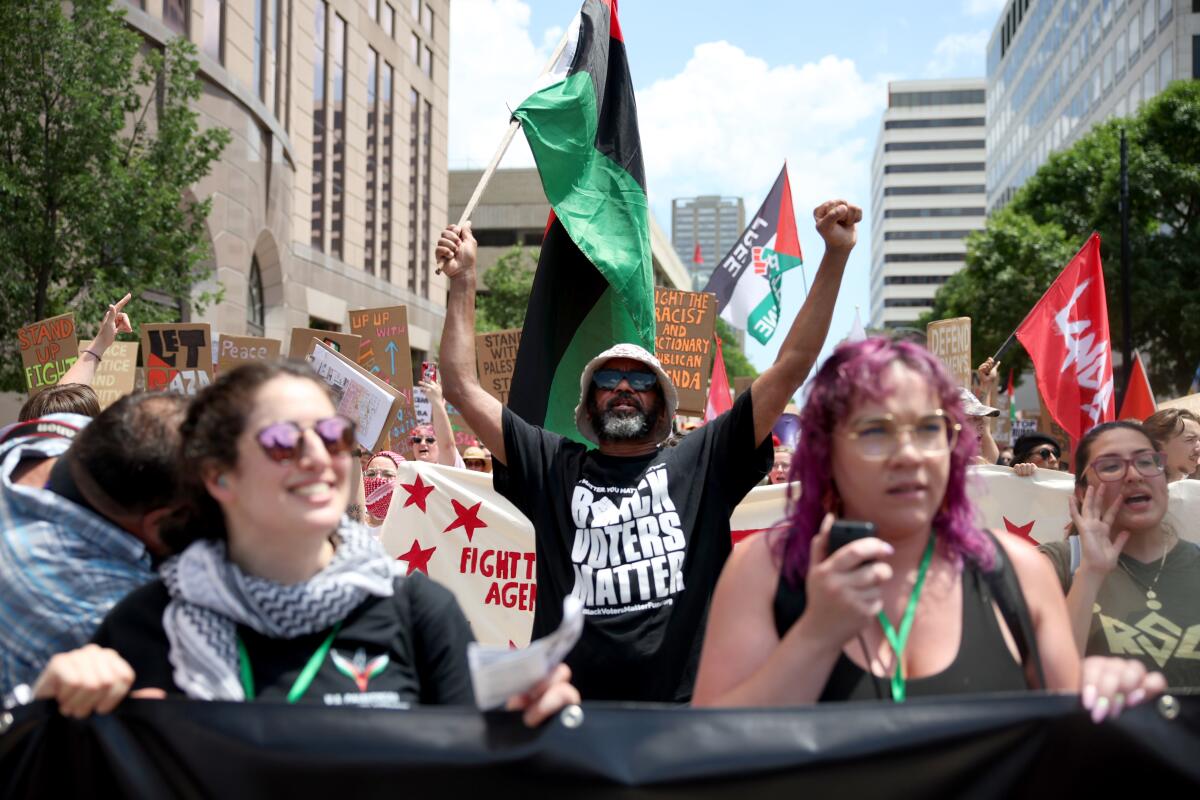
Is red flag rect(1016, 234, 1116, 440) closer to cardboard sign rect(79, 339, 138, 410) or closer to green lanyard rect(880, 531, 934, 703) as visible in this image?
green lanyard rect(880, 531, 934, 703)

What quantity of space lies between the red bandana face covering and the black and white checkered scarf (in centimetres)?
458

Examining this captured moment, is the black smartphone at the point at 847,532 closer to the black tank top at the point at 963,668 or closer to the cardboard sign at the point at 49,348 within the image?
the black tank top at the point at 963,668

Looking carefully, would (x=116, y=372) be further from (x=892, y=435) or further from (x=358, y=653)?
(x=892, y=435)

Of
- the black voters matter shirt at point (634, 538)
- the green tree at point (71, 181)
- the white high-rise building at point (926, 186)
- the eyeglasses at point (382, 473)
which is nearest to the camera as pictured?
the black voters matter shirt at point (634, 538)

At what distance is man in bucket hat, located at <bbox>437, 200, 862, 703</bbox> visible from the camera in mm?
3320

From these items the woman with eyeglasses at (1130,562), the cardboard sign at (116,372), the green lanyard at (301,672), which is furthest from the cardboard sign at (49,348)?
the woman with eyeglasses at (1130,562)

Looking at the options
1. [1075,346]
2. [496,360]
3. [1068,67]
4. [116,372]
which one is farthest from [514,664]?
[1068,67]

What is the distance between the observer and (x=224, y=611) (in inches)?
81.7

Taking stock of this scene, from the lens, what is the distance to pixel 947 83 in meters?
133

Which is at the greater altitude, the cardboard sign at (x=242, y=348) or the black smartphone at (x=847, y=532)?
the cardboard sign at (x=242, y=348)

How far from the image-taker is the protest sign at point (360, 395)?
5785mm

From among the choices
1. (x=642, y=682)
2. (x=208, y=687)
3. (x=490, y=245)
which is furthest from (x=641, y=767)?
(x=490, y=245)

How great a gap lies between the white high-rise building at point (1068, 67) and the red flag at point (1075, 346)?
33.0m

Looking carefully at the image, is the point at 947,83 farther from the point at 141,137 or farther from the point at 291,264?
the point at 141,137
